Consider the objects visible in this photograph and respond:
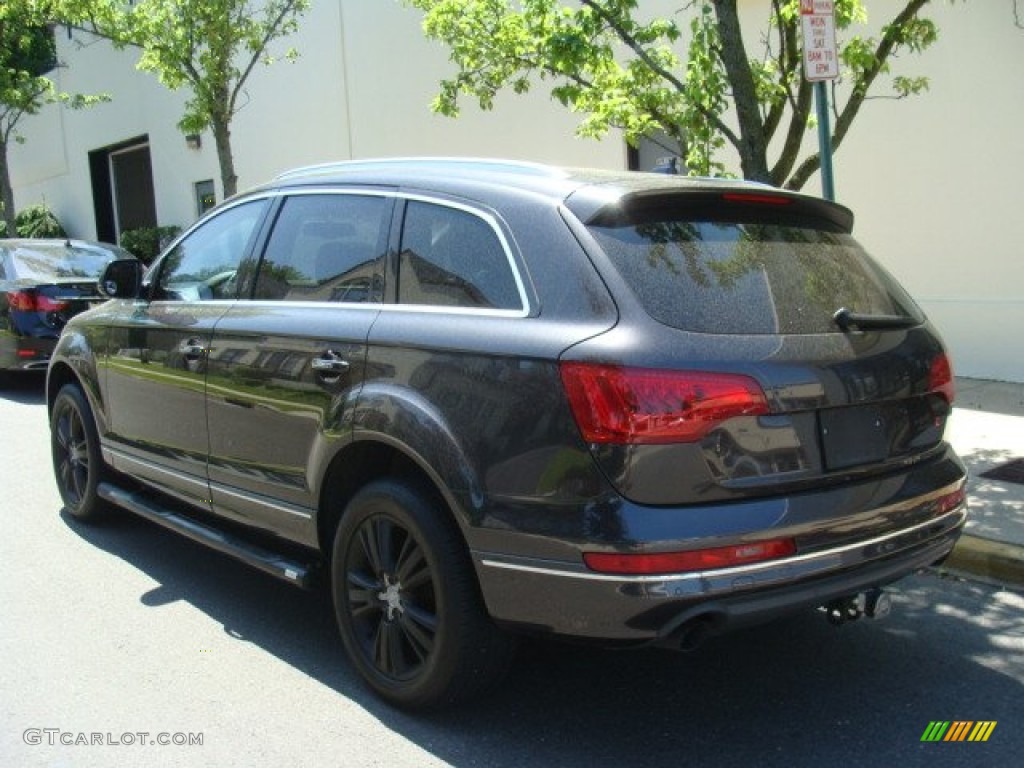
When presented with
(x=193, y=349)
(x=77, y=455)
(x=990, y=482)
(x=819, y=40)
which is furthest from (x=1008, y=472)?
(x=77, y=455)

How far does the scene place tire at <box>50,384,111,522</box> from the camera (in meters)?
5.71

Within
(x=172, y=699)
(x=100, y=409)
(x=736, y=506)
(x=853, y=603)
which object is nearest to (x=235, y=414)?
(x=172, y=699)

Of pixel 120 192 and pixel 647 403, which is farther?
pixel 120 192

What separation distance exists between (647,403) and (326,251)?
179cm

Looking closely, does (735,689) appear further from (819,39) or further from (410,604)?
(819,39)

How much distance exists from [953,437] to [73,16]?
36.9ft

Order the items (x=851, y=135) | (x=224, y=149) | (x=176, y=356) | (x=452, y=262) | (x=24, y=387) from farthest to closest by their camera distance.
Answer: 1. (x=224, y=149)
2. (x=24, y=387)
3. (x=851, y=135)
4. (x=176, y=356)
5. (x=452, y=262)

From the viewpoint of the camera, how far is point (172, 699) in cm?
380

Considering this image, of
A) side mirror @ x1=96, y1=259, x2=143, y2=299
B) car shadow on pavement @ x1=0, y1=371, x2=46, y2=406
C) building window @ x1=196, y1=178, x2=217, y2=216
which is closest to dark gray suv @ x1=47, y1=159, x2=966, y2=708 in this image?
side mirror @ x1=96, y1=259, x2=143, y2=299

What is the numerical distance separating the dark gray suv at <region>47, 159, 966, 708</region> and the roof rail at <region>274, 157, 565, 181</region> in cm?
2

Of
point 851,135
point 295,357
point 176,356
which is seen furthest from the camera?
point 851,135

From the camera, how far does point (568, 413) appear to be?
295 cm

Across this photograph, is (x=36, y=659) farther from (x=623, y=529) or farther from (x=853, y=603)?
(x=853, y=603)

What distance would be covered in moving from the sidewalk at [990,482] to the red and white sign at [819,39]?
2546mm
